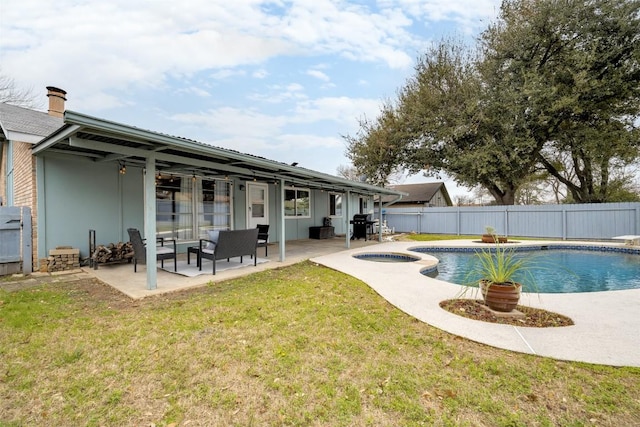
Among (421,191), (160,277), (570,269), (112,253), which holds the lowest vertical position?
(570,269)

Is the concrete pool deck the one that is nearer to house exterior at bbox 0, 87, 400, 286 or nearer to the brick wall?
house exterior at bbox 0, 87, 400, 286

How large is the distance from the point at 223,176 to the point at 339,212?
775 cm

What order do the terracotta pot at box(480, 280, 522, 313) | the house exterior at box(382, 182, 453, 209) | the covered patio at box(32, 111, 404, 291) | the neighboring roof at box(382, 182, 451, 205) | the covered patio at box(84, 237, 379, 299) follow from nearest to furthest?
the terracotta pot at box(480, 280, 522, 313)
the covered patio at box(32, 111, 404, 291)
the covered patio at box(84, 237, 379, 299)
the house exterior at box(382, 182, 453, 209)
the neighboring roof at box(382, 182, 451, 205)

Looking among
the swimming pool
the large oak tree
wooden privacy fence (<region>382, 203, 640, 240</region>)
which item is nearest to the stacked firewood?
the swimming pool

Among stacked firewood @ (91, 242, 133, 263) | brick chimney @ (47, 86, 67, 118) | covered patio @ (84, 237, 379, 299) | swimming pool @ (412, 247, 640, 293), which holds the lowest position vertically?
swimming pool @ (412, 247, 640, 293)

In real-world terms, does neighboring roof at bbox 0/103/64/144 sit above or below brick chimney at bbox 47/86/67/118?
below

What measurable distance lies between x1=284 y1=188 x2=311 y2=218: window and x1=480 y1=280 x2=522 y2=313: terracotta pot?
8.90 metres

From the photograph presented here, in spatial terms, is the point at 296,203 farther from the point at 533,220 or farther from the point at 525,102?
the point at 525,102

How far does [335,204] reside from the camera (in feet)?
50.7

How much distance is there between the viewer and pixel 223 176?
9.11m

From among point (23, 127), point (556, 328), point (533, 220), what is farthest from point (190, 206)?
point (533, 220)

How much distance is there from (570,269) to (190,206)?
10360 millimetres

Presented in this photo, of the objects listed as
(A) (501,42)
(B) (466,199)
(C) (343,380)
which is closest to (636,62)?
(A) (501,42)

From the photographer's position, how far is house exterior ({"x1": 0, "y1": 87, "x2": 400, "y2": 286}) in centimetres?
476
